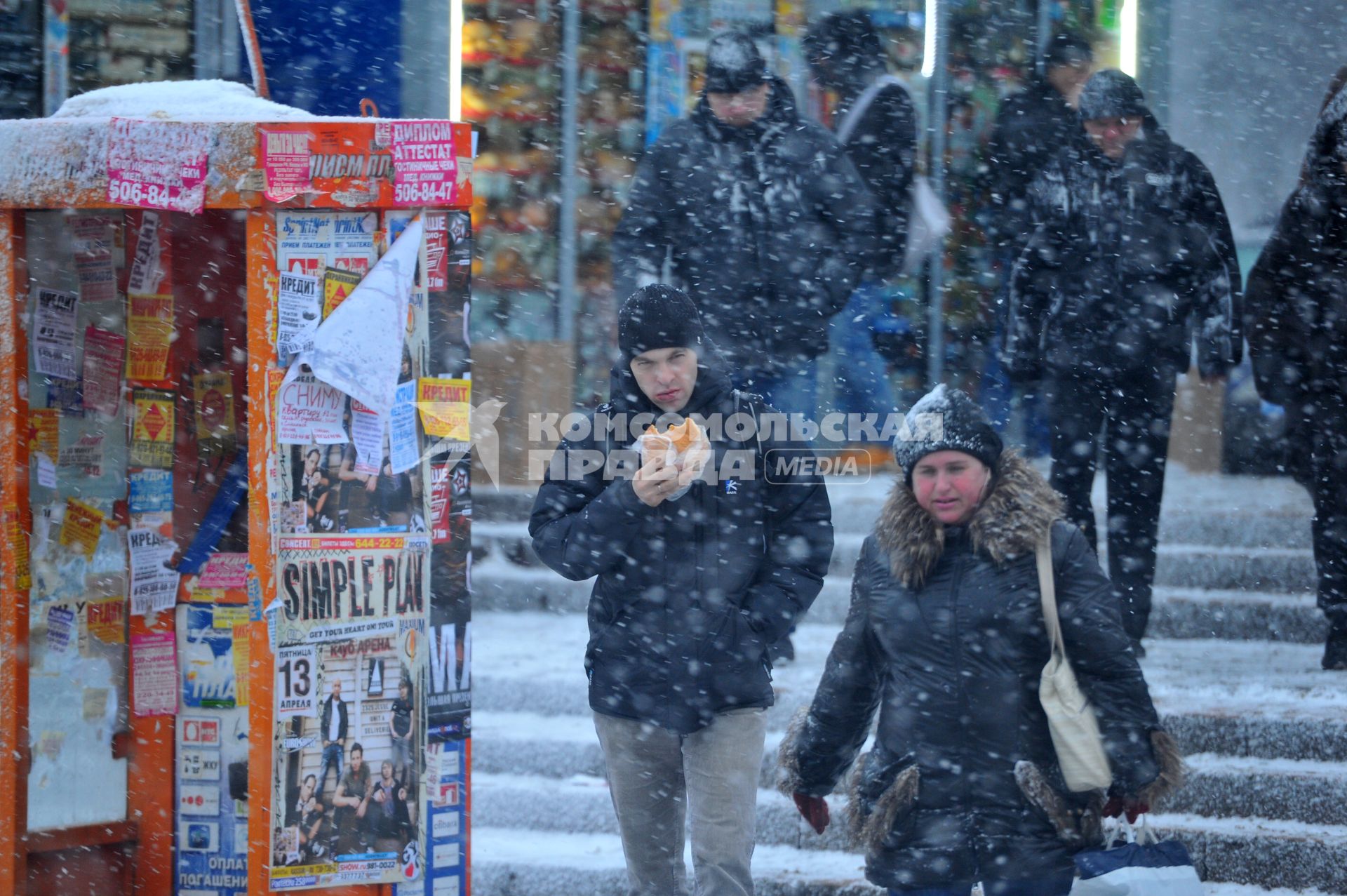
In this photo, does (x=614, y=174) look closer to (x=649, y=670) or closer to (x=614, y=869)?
(x=614, y=869)

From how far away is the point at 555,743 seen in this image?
5.07 meters

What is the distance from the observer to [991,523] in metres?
3.19

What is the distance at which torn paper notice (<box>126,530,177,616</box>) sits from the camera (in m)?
4.01

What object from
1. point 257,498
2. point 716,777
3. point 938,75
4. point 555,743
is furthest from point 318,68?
point 938,75

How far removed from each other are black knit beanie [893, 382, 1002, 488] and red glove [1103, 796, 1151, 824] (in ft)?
2.79

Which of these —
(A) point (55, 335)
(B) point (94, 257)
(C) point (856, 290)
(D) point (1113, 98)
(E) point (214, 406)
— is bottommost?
(E) point (214, 406)

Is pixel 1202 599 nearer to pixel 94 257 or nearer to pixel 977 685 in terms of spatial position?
pixel 977 685

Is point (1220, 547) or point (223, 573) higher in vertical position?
point (223, 573)

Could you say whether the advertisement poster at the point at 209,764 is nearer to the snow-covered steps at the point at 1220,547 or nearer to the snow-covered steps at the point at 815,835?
the snow-covered steps at the point at 815,835

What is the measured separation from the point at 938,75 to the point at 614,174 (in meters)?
2.04

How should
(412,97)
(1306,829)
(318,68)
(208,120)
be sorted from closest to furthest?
1. (208,120)
2. (1306,829)
3. (318,68)
4. (412,97)

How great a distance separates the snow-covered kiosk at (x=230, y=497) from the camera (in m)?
3.42

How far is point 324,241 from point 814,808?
1982 millimetres

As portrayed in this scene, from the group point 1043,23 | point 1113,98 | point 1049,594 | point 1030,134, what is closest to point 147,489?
point 1049,594
